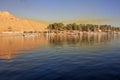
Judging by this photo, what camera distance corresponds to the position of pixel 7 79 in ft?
72.5

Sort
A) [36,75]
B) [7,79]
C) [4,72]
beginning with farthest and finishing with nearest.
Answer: [4,72] → [36,75] → [7,79]

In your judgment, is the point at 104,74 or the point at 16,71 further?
the point at 16,71

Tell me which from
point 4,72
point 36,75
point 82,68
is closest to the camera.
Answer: point 36,75

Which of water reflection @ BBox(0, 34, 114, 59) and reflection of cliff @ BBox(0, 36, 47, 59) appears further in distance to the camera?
water reflection @ BBox(0, 34, 114, 59)

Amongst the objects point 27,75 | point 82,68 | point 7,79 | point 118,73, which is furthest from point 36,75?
point 118,73

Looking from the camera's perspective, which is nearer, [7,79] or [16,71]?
[7,79]

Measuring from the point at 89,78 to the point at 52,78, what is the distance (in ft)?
13.3

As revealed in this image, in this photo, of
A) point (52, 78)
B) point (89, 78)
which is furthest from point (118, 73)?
point (52, 78)

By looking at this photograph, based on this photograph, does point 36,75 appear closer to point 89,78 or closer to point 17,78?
point 17,78

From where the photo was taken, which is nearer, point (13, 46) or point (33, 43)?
point (13, 46)

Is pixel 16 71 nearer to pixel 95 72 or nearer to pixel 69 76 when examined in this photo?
pixel 69 76

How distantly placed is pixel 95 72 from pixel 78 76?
112 inches

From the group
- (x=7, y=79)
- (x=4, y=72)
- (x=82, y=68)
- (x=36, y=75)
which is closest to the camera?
(x=7, y=79)

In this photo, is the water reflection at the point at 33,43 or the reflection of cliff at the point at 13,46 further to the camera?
the water reflection at the point at 33,43
